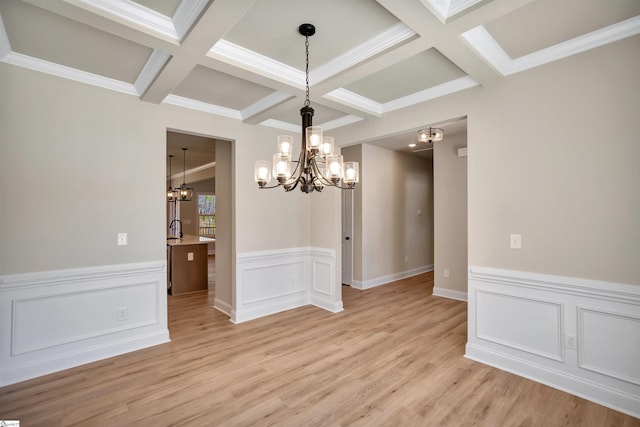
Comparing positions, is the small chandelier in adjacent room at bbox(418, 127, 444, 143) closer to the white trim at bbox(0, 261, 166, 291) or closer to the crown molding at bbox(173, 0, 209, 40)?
the crown molding at bbox(173, 0, 209, 40)

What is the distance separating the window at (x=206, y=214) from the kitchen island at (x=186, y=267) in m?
5.65

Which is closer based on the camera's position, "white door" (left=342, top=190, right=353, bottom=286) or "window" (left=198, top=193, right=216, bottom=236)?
"white door" (left=342, top=190, right=353, bottom=286)

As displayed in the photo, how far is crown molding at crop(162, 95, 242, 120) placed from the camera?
339cm

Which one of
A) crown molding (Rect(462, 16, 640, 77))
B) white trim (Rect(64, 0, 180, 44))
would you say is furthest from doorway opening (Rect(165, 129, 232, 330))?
crown molding (Rect(462, 16, 640, 77))

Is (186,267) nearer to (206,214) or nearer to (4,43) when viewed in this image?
(4,43)

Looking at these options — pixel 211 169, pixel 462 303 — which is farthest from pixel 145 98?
pixel 211 169

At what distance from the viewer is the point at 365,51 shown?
93.9 inches

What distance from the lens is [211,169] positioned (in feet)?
28.7

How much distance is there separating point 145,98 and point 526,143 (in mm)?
3563

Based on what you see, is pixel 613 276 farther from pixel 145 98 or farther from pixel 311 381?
pixel 145 98

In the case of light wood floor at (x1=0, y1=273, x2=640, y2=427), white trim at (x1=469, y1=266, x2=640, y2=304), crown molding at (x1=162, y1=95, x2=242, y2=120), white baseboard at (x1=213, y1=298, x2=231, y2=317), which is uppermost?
crown molding at (x1=162, y1=95, x2=242, y2=120)

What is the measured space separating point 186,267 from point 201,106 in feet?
10.0

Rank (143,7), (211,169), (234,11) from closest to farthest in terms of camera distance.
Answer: (234,11) < (143,7) < (211,169)

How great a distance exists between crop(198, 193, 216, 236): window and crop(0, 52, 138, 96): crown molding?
812 centimetres
